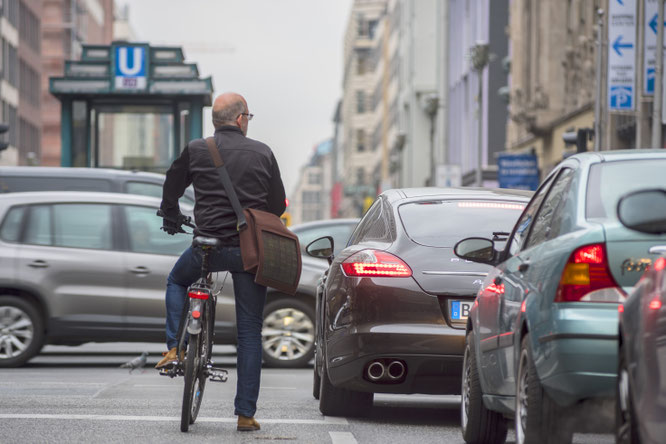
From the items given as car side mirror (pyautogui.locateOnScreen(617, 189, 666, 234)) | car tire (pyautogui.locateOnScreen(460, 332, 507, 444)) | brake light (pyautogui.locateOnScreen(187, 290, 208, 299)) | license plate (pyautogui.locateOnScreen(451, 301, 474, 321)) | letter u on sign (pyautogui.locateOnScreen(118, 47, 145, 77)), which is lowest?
car tire (pyautogui.locateOnScreen(460, 332, 507, 444))

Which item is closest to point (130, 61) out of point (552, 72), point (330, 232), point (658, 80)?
point (330, 232)

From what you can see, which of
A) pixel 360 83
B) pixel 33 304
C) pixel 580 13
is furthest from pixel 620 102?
pixel 360 83

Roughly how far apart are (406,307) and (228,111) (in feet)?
5.18

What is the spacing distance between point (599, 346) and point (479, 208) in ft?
13.8

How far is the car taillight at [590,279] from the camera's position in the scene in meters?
5.94

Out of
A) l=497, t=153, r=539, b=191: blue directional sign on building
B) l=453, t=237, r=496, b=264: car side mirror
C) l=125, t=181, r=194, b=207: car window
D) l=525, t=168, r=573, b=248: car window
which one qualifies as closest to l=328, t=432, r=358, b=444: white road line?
l=453, t=237, r=496, b=264: car side mirror

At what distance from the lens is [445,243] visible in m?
9.57

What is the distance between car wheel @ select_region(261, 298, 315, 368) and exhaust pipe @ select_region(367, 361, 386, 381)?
6.85 meters

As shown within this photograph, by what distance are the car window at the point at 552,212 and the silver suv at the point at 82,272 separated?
864cm

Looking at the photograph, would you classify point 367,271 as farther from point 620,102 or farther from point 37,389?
point 620,102

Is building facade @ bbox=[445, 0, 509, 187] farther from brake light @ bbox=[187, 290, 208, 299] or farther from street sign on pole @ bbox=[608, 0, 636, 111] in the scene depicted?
brake light @ bbox=[187, 290, 208, 299]

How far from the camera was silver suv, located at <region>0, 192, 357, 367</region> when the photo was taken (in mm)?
15383

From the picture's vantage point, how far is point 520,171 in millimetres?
42875

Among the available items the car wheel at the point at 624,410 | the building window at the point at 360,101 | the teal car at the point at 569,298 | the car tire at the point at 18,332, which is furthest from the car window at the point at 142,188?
the building window at the point at 360,101
